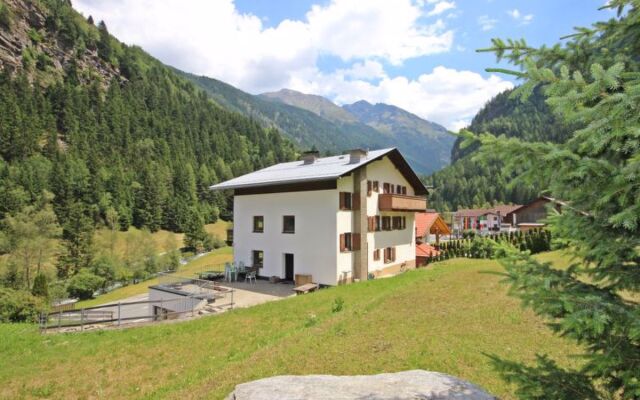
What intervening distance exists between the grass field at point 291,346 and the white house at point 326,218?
25.8ft

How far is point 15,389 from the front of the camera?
1145cm

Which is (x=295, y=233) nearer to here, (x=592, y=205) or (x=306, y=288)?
(x=306, y=288)

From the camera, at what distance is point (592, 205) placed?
3.42m

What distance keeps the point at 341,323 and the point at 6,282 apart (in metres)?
51.9

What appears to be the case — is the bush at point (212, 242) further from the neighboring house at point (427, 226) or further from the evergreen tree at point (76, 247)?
the neighboring house at point (427, 226)

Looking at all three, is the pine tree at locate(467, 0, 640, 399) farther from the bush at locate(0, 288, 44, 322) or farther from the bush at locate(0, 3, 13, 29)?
the bush at locate(0, 3, 13, 29)

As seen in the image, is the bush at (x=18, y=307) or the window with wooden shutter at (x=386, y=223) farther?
the window with wooden shutter at (x=386, y=223)

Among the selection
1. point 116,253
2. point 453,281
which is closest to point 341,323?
point 453,281

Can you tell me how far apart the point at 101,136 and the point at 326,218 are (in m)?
135

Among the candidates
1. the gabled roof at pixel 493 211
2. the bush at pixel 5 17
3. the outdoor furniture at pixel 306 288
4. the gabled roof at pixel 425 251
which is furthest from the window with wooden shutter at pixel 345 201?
the bush at pixel 5 17

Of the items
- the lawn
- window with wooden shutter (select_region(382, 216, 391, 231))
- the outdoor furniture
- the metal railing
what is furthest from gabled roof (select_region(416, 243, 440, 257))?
the lawn

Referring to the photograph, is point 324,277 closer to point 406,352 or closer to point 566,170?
point 406,352

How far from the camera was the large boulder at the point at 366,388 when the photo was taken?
18.5 ft

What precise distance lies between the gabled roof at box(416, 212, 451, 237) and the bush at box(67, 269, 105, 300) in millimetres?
46460
